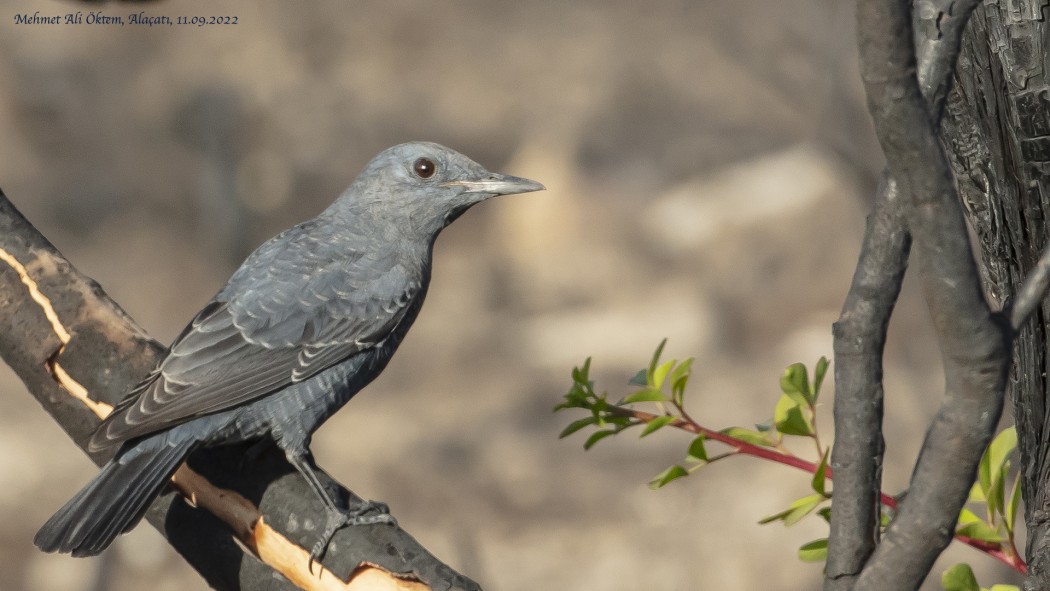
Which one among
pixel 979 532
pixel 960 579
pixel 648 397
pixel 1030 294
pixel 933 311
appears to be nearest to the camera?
pixel 933 311

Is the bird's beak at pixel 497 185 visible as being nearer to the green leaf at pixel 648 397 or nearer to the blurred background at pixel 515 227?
the green leaf at pixel 648 397

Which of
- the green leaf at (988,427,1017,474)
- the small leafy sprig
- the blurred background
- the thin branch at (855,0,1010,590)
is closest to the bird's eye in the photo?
the small leafy sprig

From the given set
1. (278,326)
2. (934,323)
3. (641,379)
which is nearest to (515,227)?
(278,326)

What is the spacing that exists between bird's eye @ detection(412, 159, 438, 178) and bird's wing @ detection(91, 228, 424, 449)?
0.32 m

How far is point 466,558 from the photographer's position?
471 cm

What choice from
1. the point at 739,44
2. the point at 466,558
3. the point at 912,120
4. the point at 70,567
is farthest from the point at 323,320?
the point at 739,44

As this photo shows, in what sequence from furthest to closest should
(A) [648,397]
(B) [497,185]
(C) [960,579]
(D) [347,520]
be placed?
(B) [497,185] < (D) [347,520] < (A) [648,397] < (C) [960,579]

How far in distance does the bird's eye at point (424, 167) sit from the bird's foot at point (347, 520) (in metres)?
1.25

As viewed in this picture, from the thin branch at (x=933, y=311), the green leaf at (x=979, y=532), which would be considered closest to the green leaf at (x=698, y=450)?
the green leaf at (x=979, y=532)

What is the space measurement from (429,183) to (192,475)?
132 centimetres

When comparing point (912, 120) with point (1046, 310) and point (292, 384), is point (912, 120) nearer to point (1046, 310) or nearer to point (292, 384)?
point (1046, 310)

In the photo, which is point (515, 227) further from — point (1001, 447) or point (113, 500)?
point (1001, 447)

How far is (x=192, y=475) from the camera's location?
3.44 m

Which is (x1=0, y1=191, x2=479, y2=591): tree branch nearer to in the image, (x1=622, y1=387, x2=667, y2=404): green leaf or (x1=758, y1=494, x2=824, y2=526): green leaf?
(x1=622, y1=387, x2=667, y2=404): green leaf
